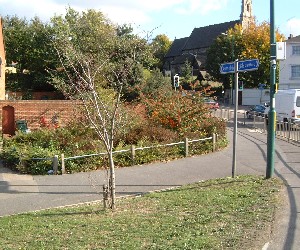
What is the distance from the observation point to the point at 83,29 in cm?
3444

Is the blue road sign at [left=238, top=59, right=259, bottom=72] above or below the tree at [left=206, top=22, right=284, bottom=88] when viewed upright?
below

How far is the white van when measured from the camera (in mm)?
23422

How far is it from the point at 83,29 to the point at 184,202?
29159mm

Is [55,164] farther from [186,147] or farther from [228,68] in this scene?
[228,68]

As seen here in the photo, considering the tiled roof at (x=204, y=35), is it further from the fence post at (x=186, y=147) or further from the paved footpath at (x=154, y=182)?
the paved footpath at (x=154, y=182)

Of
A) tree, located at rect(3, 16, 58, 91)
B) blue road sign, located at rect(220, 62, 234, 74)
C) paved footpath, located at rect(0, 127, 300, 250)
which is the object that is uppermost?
tree, located at rect(3, 16, 58, 91)

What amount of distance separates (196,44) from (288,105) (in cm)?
7297

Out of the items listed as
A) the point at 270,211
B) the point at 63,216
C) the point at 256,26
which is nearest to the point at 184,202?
the point at 270,211

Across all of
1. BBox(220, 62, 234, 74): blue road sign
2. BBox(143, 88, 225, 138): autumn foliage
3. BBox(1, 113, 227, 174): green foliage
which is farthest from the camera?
BBox(143, 88, 225, 138): autumn foliage

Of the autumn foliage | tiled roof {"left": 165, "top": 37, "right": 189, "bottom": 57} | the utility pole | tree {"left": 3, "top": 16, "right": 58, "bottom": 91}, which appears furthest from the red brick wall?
tiled roof {"left": 165, "top": 37, "right": 189, "bottom": 57}

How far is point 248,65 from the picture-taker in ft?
30.5

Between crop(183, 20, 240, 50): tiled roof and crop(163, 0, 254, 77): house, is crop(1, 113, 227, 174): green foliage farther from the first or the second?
crop(183, 20, 240, 50): tiled roof

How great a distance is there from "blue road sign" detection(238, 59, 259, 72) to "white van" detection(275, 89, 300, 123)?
14559 mm

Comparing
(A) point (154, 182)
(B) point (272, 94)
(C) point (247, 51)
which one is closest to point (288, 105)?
(B) point (272, 94)
